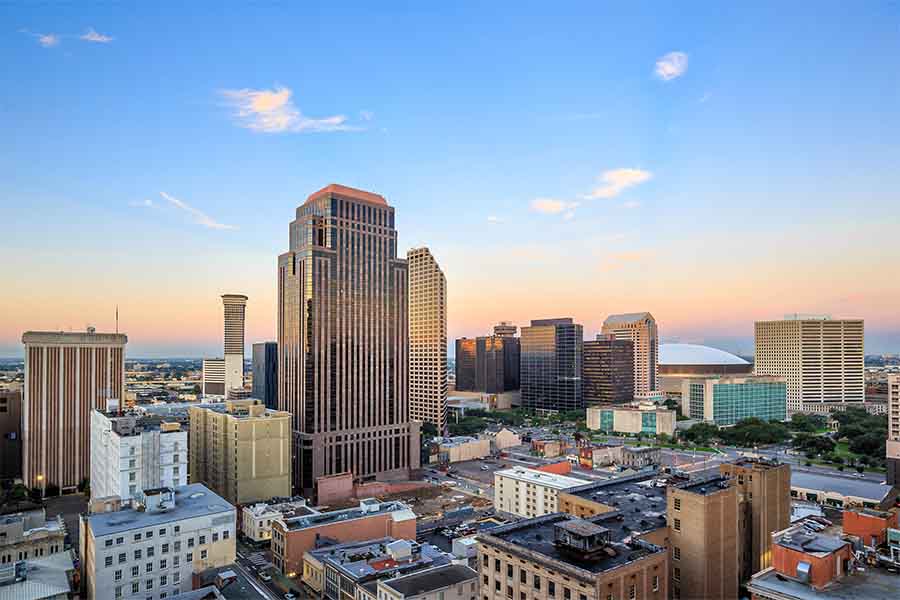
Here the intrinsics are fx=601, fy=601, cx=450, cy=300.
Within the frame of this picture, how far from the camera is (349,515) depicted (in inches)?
3356

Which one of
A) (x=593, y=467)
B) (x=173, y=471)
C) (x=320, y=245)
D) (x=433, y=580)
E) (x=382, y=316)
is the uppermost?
(x=320, y=245)

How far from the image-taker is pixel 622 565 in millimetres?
41312

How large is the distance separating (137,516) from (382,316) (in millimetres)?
77046

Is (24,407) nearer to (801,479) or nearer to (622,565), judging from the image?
(622,565)

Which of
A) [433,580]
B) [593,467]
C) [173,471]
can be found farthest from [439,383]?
[433,580]

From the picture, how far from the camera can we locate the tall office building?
122375mm

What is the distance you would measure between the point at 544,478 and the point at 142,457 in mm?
61515

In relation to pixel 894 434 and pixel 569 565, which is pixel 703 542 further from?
pixel 894 434

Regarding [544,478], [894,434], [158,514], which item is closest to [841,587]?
[158,514]

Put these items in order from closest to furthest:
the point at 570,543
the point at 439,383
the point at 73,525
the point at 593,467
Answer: the point at 570,543
the point at 73,525
the point at 593,467
the point at 439,383

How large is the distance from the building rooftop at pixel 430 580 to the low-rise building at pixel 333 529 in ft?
71.8

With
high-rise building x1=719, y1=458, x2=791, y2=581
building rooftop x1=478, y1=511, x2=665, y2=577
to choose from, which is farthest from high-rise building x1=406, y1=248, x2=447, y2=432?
building rooftop x1=478, y1=511, x2=665, y2=577

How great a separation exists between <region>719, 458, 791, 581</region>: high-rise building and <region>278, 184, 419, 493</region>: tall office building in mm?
80978

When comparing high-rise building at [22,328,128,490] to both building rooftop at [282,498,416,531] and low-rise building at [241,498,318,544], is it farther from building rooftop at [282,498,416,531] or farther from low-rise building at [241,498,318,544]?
building rooftop at [282,498,416,531]
